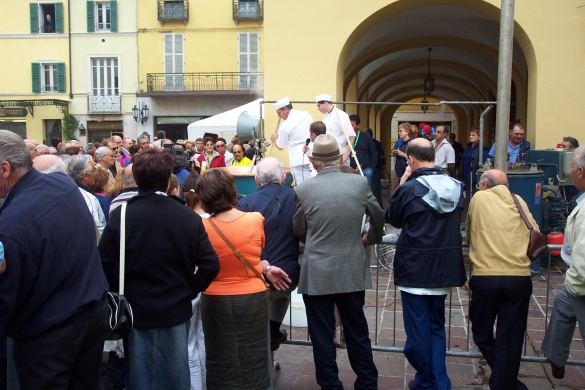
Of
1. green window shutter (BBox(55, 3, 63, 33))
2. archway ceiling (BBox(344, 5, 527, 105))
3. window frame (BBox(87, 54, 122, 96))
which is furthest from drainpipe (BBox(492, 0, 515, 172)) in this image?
green window shutter (BBox(55, 3, 63, 33))

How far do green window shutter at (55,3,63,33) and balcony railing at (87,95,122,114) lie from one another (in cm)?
364

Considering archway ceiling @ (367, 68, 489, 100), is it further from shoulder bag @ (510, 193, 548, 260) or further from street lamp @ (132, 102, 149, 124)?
shoulder bag @ (510, 193, 548, 260)

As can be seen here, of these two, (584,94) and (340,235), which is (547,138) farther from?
(340,235)

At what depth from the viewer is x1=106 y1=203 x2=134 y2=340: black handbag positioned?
3.12 m

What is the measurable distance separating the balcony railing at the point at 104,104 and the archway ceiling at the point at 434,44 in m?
16.4

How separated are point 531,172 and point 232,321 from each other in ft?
17.9

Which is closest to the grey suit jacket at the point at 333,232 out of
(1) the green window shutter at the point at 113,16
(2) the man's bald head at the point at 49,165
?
(2) the man's bald head at the point at 49,165

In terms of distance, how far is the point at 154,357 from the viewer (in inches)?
132

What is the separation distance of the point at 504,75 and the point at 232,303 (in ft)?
11.3

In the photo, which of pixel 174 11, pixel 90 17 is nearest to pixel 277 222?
pixel 174 11

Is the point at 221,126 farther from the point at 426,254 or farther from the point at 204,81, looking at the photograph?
the point at 204,81

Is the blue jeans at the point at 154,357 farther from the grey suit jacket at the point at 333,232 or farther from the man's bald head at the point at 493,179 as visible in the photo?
the man's bald head at the point at 493,179

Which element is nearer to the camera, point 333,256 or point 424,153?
point 333,256

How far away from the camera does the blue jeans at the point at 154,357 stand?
131 inches
